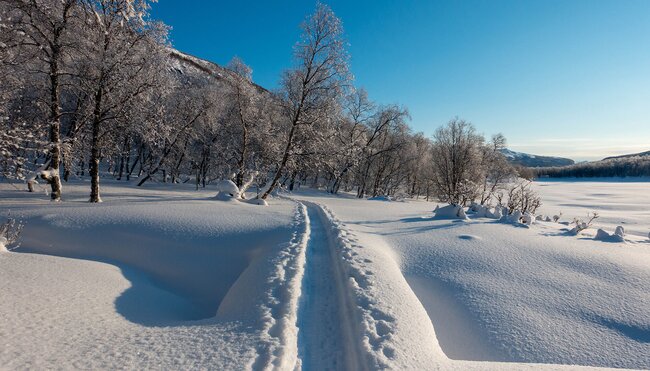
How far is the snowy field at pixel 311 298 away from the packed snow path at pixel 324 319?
0.02 m

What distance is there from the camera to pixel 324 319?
4090 millimetres

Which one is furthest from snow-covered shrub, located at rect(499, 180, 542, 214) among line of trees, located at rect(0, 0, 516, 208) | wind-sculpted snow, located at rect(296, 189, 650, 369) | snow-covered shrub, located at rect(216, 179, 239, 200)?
snow-covered shrub, located at rect(216, 179, 239, 200)

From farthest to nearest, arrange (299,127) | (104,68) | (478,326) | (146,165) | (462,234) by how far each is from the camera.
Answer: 1. (146,165)
2. (299,127)
3. (104,68)
4. (462,234)
5. (478,326)

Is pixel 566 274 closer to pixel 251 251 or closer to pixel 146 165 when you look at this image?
pixel 251 251

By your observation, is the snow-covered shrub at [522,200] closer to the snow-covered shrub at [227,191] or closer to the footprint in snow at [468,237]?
the footprint in snow at [468,237]

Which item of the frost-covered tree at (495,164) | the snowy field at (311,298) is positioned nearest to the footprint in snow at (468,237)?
the snowy field at (311,298)

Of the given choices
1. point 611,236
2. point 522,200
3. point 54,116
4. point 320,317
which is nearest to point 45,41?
point 54,116

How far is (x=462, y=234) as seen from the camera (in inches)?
338

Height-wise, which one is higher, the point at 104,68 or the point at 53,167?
the point at 104,68

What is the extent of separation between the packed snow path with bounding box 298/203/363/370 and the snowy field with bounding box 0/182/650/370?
0.08ft

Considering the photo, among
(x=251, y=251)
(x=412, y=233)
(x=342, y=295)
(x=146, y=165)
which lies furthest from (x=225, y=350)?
(x=146, y=165)

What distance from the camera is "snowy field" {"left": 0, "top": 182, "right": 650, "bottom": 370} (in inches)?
127

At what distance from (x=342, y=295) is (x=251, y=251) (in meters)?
3.18

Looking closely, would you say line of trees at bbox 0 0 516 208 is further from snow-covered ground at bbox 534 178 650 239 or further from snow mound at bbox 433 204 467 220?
snow-covered ground at bbox 534 178 650 239
